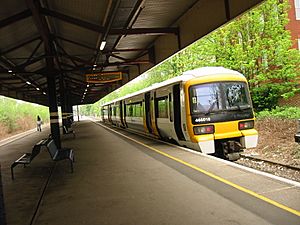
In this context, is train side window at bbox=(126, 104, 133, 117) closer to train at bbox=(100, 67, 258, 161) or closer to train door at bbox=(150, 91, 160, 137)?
train door at bbox=(150, 91, 160, 137)

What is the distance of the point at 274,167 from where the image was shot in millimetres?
12148

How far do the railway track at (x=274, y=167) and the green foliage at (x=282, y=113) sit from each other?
18.7 ft

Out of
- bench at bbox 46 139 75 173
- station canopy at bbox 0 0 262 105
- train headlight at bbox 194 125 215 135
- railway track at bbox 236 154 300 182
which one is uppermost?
station canopy at bbox 0 0 262 105

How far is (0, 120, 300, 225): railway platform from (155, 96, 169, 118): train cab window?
4.31m

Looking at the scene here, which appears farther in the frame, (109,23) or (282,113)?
(282,113)

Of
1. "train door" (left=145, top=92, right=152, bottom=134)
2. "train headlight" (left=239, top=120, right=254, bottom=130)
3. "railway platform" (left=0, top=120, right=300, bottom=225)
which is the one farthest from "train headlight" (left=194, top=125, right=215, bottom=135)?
"train door" (left=145, top=92, right=152, bottom=134)

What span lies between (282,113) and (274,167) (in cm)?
808

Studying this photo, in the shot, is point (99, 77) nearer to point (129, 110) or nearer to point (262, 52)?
point (129, 110)

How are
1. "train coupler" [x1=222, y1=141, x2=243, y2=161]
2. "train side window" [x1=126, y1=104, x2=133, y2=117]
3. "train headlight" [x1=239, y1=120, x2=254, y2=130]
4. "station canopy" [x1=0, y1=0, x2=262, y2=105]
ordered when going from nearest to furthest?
"station canopy" [x1=0, y1=0, x2=262, y2=105], "train coupler" [x1=222, y1=141, x2=243, y2=161], "train headlight" [x1=239, y1=120, x2=254, y2=130], "train side window" [x1=126, y1=104, x2=133, y2=117]

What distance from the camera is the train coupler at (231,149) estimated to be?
11.2m

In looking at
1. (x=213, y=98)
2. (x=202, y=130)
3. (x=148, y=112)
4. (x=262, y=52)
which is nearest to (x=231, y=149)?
(x=202, y=130)

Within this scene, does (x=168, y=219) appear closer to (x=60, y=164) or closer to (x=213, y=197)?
(x=213, y=197)

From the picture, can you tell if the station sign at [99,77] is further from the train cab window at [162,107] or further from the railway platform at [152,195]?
the railway platform at [152,195]

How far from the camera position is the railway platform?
500cm
